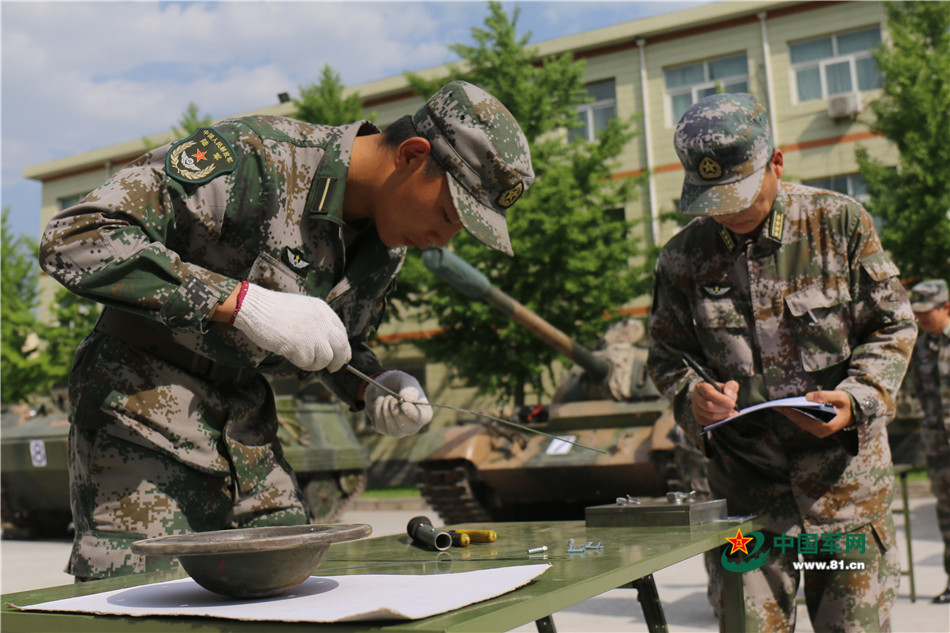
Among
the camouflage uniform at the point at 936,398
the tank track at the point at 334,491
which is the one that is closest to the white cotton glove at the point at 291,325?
the camouflage uniform at the point at 936,398

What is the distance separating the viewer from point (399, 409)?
8.45 feet

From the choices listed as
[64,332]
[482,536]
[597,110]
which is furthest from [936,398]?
[64,332]

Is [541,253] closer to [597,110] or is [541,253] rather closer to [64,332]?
[597,110]

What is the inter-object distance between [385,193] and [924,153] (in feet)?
54.0

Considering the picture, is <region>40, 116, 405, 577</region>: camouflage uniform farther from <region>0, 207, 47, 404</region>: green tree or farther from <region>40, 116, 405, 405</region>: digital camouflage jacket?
<region>0, 207, 47, 404</region>: green tree

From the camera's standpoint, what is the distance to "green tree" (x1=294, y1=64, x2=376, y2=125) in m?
21.5

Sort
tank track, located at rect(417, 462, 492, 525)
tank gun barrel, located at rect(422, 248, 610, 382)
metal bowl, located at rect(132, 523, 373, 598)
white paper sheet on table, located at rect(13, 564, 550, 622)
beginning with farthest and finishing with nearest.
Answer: tank track, located at rect(417, 462, 492, 525), tank gun barrel, located at rect(422, 248, 610, 382), metal bowl, located at rect(132, 523, 373, 598), white paper sheet on table, located at rect(13, 564, 550, 622)

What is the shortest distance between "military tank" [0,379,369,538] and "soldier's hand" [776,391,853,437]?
959 cm

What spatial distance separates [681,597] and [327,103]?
17199mm

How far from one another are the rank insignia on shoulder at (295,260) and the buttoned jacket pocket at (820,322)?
147 centimetres

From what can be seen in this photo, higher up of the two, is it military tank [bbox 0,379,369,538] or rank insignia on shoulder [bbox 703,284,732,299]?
rank insignia on shoulder [bbox 703,284,732,299]

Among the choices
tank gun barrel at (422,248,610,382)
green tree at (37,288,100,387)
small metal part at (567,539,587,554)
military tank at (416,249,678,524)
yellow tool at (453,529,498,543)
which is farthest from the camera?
green tree at (37,288,100,387)

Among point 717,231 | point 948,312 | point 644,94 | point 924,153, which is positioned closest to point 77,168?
point 644,94

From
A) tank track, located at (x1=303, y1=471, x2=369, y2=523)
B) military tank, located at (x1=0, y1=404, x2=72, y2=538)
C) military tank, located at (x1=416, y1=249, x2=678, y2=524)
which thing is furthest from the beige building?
military tank, located at (x1=416, y1=249, x2=678, y2=524)
